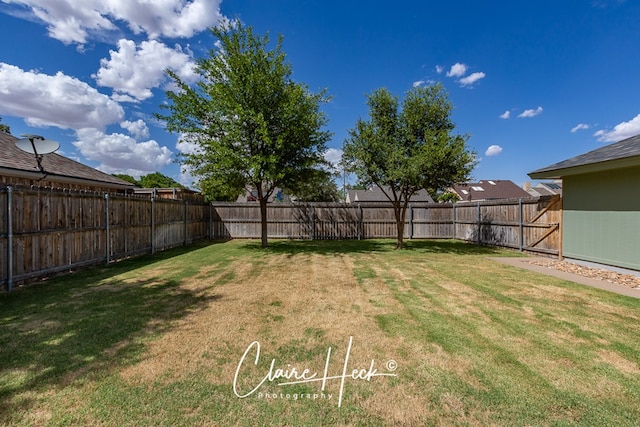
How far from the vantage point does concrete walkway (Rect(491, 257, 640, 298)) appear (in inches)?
207

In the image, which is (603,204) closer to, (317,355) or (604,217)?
(604,217)

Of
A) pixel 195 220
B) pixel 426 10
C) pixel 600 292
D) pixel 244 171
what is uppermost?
pixel 426 10

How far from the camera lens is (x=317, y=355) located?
2.86 m

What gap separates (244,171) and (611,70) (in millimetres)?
21101

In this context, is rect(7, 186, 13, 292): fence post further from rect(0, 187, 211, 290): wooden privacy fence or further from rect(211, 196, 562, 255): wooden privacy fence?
rect(211, 196, 562, 255): wooden privacy fence

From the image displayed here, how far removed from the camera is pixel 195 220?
13688mm

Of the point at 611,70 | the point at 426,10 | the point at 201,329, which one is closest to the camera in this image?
the point at 201,329

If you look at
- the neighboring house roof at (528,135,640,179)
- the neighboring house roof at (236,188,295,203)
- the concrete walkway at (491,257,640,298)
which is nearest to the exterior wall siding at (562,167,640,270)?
the neighboring house roof at (528,135,640,179)

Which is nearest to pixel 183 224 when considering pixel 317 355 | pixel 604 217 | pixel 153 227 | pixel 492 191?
pixel 153 227

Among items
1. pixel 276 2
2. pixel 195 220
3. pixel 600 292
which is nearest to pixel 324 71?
pixel 276 2

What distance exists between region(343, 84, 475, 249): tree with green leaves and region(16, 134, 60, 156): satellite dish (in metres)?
9.00

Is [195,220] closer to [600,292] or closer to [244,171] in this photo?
[244,171]

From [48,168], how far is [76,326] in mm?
9843

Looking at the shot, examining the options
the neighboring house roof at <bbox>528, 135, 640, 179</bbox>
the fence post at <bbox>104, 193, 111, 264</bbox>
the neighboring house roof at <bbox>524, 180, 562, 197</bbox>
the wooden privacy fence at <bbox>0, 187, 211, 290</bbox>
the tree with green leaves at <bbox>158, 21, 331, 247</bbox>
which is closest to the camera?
the wooden privacy fence at <bbox>0, 187, 211, 290</bbox>
